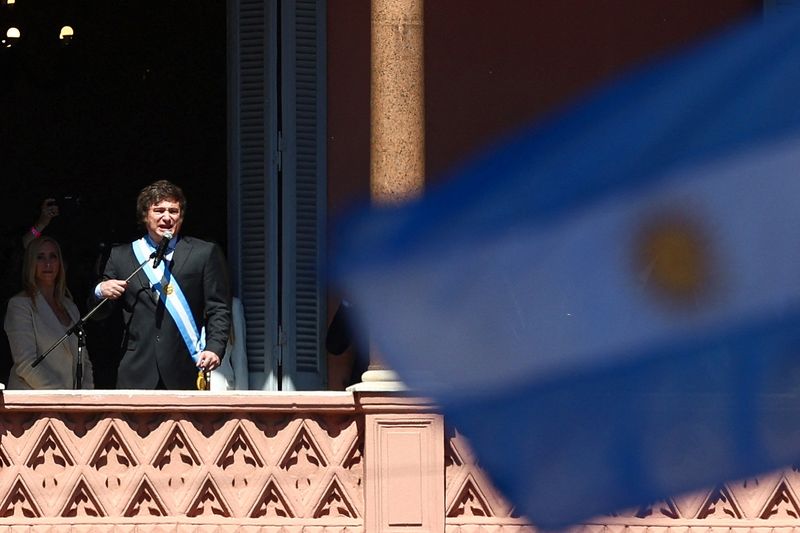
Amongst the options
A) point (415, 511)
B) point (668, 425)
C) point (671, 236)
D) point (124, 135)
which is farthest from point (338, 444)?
point (124, 135)

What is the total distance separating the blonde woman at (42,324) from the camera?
14.5 m

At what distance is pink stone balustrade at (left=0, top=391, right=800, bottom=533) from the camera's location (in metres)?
13.6

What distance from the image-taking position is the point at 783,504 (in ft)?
45.2

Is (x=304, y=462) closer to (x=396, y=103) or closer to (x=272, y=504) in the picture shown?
(x=272, y=504)

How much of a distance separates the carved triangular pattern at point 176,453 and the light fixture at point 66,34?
12.8 ft

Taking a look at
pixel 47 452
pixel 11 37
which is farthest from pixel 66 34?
pixel 47 452

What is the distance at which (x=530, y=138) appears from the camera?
15.6 metres

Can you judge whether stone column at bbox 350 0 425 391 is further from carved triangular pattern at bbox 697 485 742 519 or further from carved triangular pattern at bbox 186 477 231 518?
carved triangular pattern at bbox 697 485 742 519

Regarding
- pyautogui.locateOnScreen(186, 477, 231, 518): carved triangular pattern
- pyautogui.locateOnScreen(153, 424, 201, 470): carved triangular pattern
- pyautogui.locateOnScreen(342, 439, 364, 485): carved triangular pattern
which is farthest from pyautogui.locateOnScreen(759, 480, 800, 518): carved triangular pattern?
pyautogui.locateOnScreen(153, 424, 201, 470): carved triangular pattern

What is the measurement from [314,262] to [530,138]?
1.36 metres

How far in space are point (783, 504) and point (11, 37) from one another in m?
5.61

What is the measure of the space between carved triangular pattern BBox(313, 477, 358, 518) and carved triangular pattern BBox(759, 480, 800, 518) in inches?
77.4

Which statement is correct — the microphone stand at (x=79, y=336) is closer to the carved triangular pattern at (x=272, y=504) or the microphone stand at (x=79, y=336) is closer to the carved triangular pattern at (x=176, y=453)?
the carved triangular pattern at (x=176, y=453)

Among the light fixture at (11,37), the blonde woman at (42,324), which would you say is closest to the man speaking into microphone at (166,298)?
the blonde woman at (42,324)
